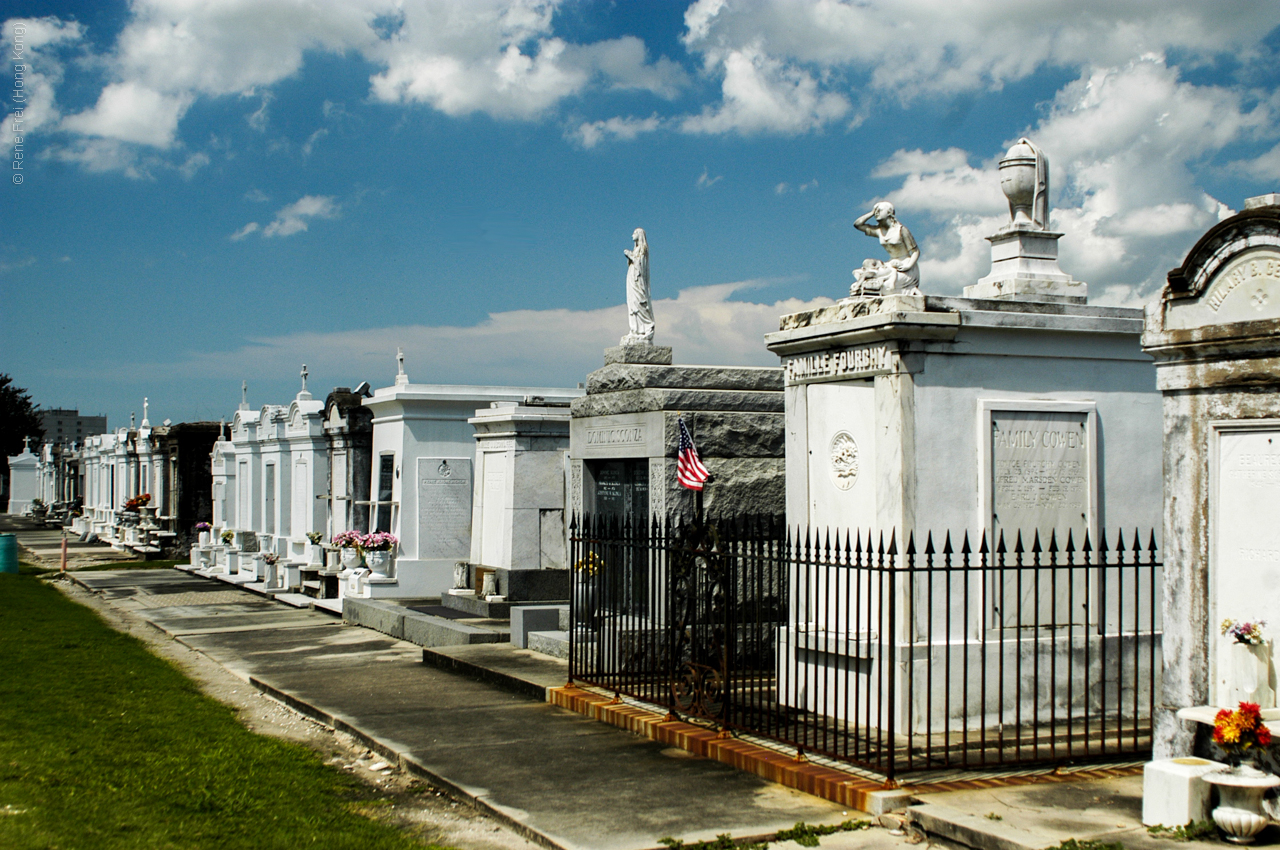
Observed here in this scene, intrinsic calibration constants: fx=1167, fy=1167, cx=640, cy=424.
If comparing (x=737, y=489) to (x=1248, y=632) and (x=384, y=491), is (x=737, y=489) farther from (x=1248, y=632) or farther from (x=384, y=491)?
(x=384, y=491)

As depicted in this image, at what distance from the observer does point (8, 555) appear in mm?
24922

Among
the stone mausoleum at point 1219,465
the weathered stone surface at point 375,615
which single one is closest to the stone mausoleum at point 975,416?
the stone mausoleum at point 1219,465

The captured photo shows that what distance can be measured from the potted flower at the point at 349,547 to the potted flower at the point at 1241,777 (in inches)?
551

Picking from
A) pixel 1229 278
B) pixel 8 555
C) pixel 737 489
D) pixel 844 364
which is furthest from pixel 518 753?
pixel 8 555

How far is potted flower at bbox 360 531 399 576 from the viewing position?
1720 cm

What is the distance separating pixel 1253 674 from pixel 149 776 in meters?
6.29

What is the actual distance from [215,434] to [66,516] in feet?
75.3

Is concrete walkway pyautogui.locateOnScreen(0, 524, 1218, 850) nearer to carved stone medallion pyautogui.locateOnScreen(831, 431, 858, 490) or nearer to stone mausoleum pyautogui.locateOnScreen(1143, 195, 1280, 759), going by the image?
stone mausoleum pyautogui.locateOnScreen(1143, 195, 1280, 759)

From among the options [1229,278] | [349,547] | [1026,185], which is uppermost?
[1026,185]

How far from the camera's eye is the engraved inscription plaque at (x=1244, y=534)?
5824 millimetres

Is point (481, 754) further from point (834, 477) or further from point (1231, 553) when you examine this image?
point (1231, 553)

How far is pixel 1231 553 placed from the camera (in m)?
6.01

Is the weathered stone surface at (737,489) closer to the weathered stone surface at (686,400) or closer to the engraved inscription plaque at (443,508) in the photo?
the weathered stone surface at (686,400)

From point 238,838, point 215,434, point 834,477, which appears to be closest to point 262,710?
point 238,838
